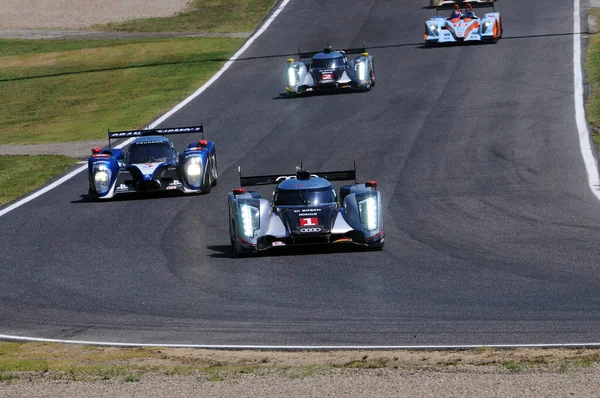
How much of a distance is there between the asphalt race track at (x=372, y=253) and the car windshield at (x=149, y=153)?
0.91 m

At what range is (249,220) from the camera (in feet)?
62.3

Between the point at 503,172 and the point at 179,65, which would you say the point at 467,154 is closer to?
the point at 503,172

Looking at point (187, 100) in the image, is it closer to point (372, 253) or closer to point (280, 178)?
point (280, 178)

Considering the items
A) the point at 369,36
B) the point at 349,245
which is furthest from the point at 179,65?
the point at 349,245

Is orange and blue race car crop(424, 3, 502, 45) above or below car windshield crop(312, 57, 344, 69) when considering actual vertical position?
above

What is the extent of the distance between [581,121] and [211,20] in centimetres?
3193

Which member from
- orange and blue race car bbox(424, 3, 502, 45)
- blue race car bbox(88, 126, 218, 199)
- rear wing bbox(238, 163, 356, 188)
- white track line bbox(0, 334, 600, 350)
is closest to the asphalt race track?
white track line bbox(0, 334, 600, 350)

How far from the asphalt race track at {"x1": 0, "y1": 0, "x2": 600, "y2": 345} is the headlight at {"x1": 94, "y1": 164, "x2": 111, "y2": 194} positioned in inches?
20.6

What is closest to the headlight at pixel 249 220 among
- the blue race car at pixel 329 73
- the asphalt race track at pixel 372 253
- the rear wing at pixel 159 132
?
the asphalt race track at pixel 372 253

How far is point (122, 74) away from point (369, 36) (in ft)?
36.4

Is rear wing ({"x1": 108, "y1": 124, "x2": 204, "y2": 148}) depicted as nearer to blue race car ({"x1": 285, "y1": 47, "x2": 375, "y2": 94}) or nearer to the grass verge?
the grass verge

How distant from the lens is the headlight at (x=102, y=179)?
2516cm

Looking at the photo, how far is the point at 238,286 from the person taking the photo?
1695cm

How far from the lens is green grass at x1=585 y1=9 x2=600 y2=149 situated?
30.7 metres
